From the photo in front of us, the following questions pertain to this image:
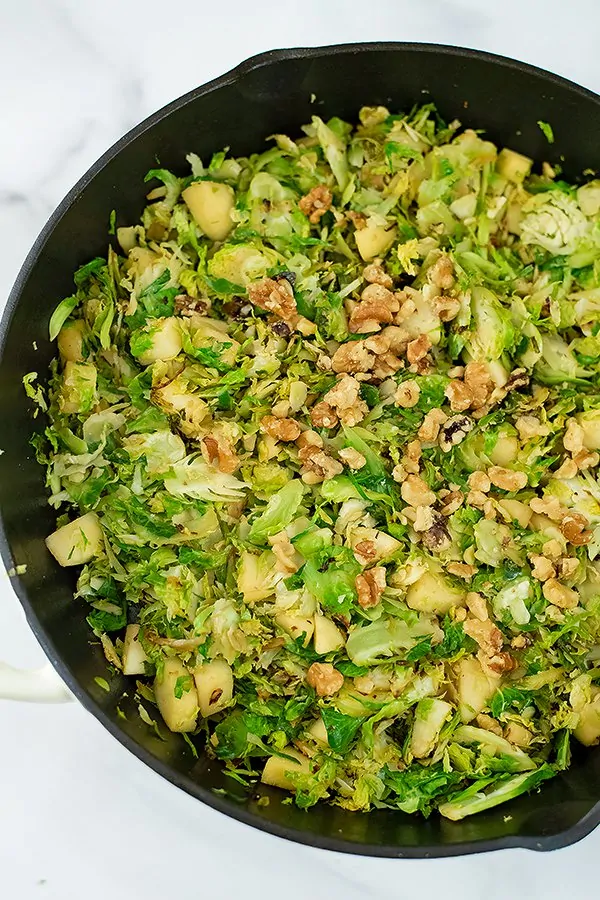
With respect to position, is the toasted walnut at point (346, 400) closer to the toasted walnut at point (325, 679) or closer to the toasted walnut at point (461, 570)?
the toasted walnut at point (461, 570)

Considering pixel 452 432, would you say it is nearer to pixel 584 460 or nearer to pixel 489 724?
pixel 584 460

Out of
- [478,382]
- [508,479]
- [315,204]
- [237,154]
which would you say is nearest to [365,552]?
[508,479]

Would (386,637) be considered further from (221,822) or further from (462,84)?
(462,84)

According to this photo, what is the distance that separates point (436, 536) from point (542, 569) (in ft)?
0.88

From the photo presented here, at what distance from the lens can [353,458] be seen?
2.37 meters

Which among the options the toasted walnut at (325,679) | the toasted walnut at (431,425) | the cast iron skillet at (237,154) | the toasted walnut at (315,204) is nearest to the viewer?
the cast iron skillet at (237,154)

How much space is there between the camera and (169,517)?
7.90 feet

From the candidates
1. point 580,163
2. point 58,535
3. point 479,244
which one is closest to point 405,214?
point 479,244

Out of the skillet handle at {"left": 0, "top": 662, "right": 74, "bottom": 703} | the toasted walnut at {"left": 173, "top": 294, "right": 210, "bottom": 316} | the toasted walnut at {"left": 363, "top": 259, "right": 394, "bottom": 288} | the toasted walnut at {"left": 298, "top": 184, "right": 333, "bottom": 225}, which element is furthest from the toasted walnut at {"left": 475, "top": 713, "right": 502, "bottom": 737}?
the toasted walnut at {"left": 298, "top": 184, "right": 333, "bottom": 225}

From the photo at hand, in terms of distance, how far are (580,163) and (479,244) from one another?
392 mm

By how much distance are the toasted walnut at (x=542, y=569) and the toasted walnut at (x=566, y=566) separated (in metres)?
0.02

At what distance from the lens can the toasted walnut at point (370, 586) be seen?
232 cm

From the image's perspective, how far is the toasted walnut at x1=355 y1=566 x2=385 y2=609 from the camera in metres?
2.32

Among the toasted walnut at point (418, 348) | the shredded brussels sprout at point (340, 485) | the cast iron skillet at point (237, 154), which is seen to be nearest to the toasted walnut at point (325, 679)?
the shredded brussels sprout at point (340, 485)
